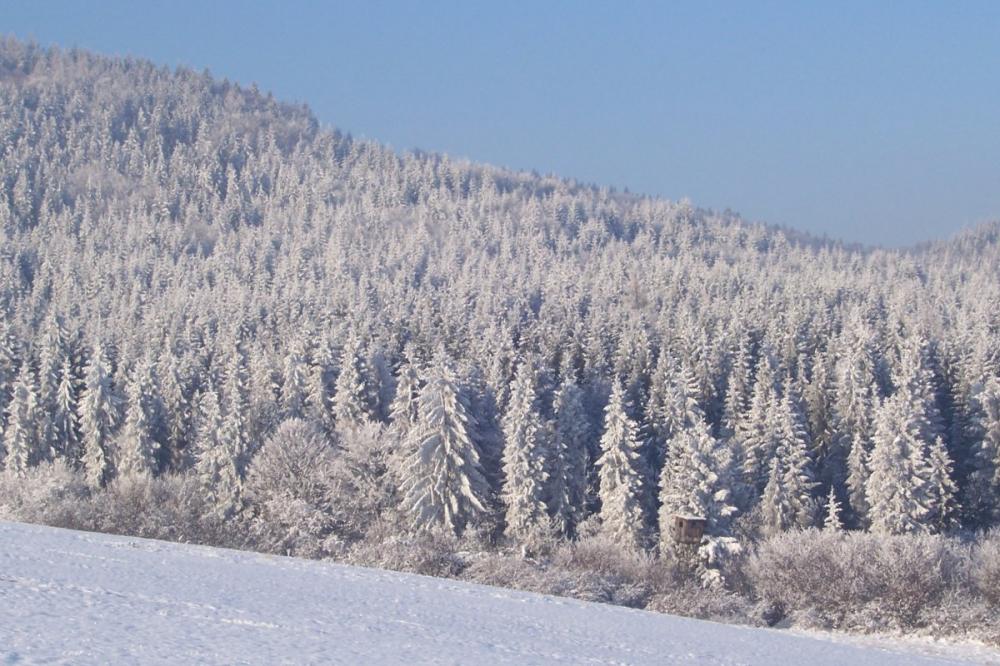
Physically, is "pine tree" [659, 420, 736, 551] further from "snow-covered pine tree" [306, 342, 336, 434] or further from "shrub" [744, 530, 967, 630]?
"snow-covered pine tree" [306, 342, 336, 434]

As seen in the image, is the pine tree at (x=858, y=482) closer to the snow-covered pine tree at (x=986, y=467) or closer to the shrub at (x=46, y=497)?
the snow-covered pine tree at (x=986, y=467)

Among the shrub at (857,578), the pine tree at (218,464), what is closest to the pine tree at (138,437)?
the pine tree at (218,464)

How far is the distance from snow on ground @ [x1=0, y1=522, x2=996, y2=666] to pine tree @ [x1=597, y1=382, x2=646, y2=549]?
2041cm

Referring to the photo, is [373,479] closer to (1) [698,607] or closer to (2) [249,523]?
(2) [249,523]

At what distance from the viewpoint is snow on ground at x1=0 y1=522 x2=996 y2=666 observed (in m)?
13.8

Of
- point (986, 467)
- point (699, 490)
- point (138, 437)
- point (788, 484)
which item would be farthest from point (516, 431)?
point (986, 467)

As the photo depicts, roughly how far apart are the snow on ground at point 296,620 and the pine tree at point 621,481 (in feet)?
67.0

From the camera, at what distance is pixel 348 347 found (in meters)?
61.6

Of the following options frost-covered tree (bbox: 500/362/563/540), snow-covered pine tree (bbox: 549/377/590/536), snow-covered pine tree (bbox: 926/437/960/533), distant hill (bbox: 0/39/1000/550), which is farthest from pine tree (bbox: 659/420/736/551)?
snow-covered pine tree (bbox: 926/437/960/533)

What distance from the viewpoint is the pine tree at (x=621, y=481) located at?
153ft

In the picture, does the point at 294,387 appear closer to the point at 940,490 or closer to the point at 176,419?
the point at 176,419

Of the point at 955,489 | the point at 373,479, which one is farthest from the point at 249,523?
the point at 955,489

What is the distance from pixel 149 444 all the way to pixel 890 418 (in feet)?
135

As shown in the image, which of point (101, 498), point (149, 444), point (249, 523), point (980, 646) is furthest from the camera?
point (149, 444)
